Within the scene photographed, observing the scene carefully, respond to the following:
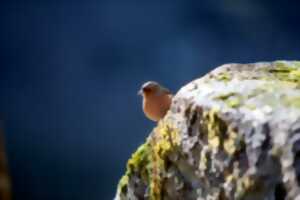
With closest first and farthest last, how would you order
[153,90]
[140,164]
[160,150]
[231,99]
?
[231,99] < [160,150] < [140,164] < [153,90]

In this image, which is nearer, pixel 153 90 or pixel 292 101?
pixel 292 101

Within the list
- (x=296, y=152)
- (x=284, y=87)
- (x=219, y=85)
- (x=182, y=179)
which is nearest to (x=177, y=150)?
(x=182, y=179)

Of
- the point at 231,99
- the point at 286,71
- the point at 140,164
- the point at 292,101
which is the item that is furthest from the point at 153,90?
the point at 292,101

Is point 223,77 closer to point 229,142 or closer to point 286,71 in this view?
point 286,71

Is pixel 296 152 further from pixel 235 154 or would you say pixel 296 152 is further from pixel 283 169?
pixel 235 154

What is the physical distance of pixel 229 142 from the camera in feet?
3.71

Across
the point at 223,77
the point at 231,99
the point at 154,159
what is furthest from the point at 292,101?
the point at 154,159

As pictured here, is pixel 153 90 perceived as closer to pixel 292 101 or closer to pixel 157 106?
pixel 157 106

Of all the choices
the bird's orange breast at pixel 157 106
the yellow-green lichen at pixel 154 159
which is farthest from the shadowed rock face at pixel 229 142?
the bird's orange breast at pixel 157 106

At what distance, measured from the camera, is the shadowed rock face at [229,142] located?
100 cm

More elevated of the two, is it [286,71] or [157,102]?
[286,71]

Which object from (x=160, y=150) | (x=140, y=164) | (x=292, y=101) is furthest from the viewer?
(x=140, y=164)

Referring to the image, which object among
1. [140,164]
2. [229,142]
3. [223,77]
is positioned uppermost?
[223,77]

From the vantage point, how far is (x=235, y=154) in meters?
1.11
